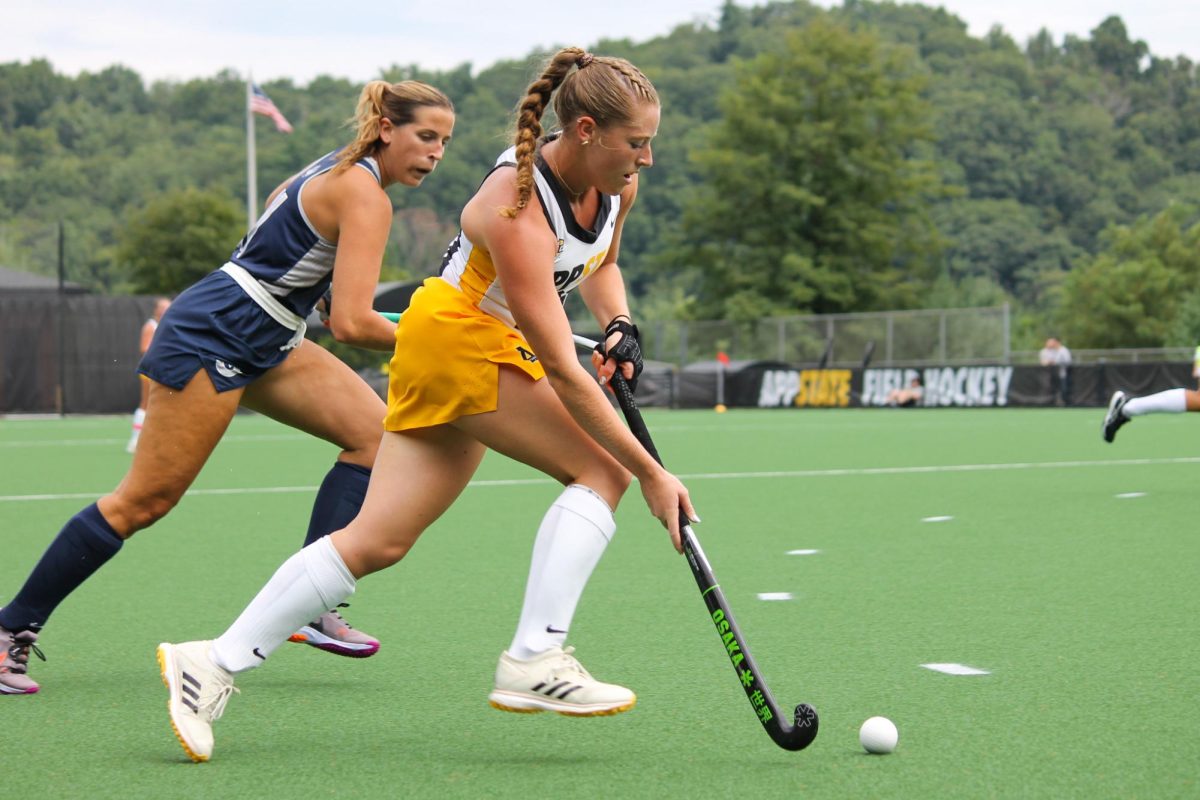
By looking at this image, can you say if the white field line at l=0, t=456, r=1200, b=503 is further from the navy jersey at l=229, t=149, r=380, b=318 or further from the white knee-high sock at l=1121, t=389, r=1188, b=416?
the navy jersey at l=229, t=149, r=380, b=318

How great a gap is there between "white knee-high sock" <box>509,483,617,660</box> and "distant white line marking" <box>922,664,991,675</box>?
1342 mm

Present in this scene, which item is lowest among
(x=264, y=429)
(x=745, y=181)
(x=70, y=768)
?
(x=264, y=429)

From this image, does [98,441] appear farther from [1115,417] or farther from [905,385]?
[905,385]

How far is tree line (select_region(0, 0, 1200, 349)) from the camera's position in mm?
56281

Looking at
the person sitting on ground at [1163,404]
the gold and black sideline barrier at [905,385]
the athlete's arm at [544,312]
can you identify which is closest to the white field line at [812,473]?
the person sitting on ground at [1163,404]

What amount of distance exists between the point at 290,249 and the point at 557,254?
1.15 meters

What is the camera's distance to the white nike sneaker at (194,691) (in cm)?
335

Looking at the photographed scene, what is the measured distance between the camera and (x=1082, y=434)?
57.9 ft

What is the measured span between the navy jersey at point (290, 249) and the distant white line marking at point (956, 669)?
210 cm

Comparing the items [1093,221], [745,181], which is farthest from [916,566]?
[1093,221]

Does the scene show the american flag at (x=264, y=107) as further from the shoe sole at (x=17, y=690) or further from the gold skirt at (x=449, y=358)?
the gold skirt at (x=449, y=358)

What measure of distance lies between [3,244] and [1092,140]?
220 feet

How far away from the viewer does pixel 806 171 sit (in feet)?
187

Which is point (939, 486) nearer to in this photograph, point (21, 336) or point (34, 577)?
point (34, 577)
